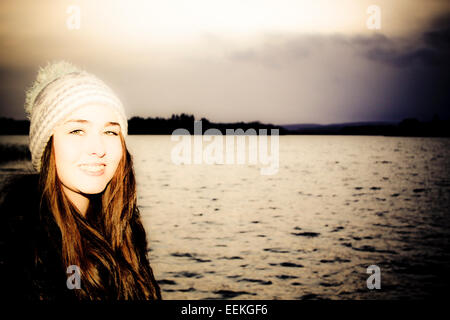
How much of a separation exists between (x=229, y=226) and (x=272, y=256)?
4613 mm

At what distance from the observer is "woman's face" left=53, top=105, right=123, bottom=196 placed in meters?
2.31

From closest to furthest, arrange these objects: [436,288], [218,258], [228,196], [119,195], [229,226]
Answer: [119,195] < [436,288] < [218,258] < [229,226] < [228,196]

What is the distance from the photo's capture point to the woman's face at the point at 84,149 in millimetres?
2314

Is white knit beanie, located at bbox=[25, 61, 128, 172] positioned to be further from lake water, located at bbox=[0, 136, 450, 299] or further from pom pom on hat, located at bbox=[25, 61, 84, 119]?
lake water, located at bbox=[0, 136, 450, 299]

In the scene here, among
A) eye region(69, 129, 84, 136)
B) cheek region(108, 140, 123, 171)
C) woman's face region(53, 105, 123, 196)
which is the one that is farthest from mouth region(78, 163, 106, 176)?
eye region(69, 129, 84, 136)

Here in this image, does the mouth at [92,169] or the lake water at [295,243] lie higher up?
the mouth at [92,169]

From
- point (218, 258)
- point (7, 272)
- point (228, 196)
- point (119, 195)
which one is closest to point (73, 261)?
point (7, 272)

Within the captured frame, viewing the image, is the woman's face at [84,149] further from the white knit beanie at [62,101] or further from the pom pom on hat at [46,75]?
the pom pom on hat at [46,75]

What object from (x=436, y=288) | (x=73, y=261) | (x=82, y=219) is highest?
(x=82, y=219)

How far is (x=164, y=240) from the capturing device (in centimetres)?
1437

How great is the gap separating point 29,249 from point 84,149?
70 cm
